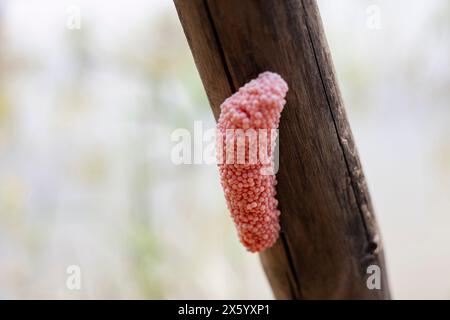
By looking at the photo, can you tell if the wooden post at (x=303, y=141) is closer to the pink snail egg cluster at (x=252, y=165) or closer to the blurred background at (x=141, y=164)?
the pink snail egg cluster at (x=252, y=165)

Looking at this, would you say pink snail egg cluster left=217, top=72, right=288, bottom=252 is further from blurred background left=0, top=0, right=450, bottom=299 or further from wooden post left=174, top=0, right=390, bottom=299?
blurred background left=0, top=0, right=450, bottom=299

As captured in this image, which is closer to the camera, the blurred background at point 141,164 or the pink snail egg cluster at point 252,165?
the pink snail egg cluster at point 252,165

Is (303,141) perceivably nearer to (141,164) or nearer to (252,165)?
(252,165)

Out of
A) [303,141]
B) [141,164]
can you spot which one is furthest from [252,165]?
[141,164]

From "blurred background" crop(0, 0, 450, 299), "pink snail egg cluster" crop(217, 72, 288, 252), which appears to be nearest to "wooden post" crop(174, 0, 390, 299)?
"pink snail egg cluster" crop(217, 72, 288, 252)

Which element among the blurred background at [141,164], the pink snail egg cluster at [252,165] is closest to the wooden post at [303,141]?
the pink snail egg cluster at [252,165]
